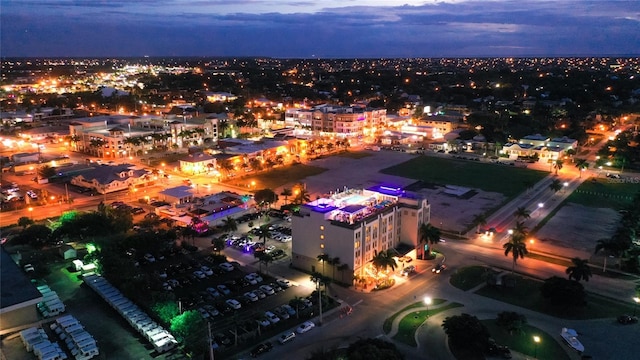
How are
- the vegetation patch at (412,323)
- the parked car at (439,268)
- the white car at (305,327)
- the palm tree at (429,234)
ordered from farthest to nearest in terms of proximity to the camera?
the palm tree at (429,234) < the parked car at (439,268) < the white car at (305,327) < the vegetation patch at (412,323)

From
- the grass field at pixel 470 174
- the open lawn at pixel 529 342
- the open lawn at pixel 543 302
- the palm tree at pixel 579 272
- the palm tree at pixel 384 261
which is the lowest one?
the open lawn at pixel 529 342

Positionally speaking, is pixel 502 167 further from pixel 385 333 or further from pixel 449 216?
pixel 385 333

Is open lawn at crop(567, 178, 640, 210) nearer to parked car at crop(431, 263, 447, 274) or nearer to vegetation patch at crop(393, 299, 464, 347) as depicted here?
parked car at crop(431, 263, 447, 274)

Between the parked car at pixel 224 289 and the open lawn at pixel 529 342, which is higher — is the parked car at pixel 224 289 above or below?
above

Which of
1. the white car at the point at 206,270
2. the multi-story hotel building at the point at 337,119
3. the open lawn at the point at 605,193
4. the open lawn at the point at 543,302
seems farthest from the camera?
the multi-story hotel building at the point at 337,119

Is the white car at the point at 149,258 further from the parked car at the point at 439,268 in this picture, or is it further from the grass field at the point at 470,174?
the grass field at the point at 470,174

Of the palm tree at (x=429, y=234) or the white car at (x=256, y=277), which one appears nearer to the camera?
the white car at (x=256, y=277)

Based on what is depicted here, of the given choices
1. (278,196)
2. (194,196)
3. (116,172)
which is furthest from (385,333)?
(116,172)

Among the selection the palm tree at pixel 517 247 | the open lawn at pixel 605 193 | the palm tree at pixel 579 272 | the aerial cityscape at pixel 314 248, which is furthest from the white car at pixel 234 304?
the open lawn at pixel 605 193
